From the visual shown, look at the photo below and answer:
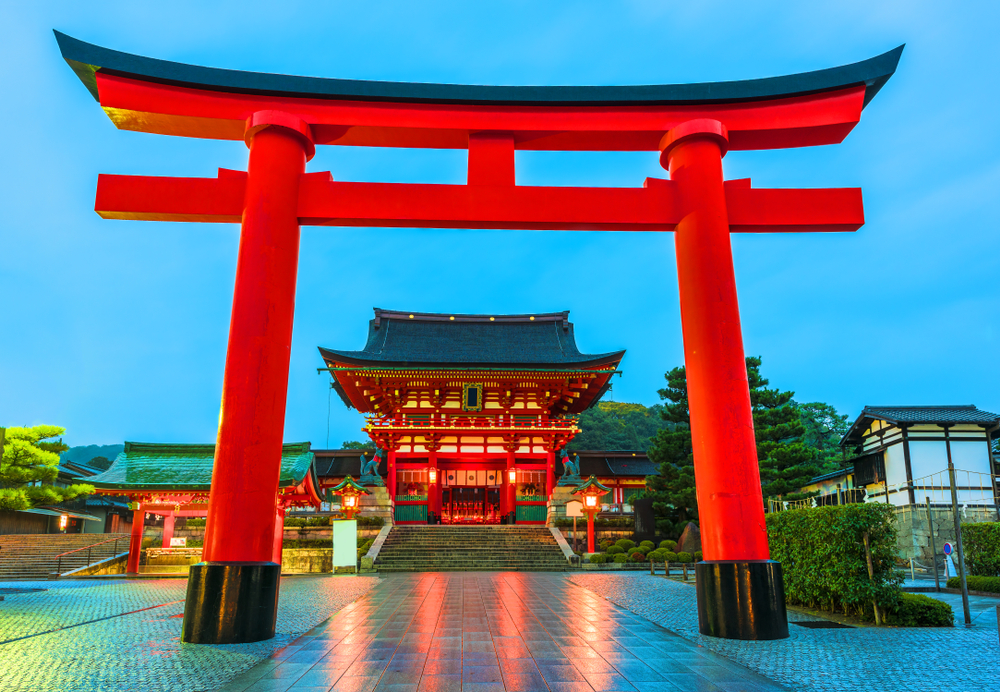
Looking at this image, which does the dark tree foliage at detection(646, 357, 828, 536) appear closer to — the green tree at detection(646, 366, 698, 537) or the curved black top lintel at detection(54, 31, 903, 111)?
the green tree at detection(646, 366, 698, 537)

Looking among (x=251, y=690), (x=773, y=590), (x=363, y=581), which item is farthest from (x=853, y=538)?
(x=363, y=581)

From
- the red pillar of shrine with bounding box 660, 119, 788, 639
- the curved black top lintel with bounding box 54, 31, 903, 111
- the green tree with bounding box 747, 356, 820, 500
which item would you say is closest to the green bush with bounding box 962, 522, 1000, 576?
the green tree with bounding box 747, 356, 820, 500

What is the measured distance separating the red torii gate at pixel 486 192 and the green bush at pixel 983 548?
1130 centimetres

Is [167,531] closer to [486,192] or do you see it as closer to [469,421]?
[469,421]

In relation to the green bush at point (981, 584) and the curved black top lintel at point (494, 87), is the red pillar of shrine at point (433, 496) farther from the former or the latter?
the curved black top lintel at point (494, 87)

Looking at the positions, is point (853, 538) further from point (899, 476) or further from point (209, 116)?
point (899, 476)

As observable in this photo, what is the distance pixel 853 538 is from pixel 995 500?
16950mm

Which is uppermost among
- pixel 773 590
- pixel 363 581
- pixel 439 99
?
pixel 439 99

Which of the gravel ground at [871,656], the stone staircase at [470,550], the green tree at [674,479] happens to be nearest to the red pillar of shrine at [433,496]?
the stone staircase at [470,550]

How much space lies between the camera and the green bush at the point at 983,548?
14094 millimetres

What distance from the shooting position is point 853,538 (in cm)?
802

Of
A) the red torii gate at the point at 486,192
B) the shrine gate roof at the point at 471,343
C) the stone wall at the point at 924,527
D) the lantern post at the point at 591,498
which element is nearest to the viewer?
the red torii gate at the point at 486,192

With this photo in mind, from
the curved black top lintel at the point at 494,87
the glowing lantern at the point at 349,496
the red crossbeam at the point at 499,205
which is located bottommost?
the glowing lantern at the point at 349,496

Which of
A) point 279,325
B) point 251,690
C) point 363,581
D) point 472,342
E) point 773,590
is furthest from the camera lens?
point 472,342
